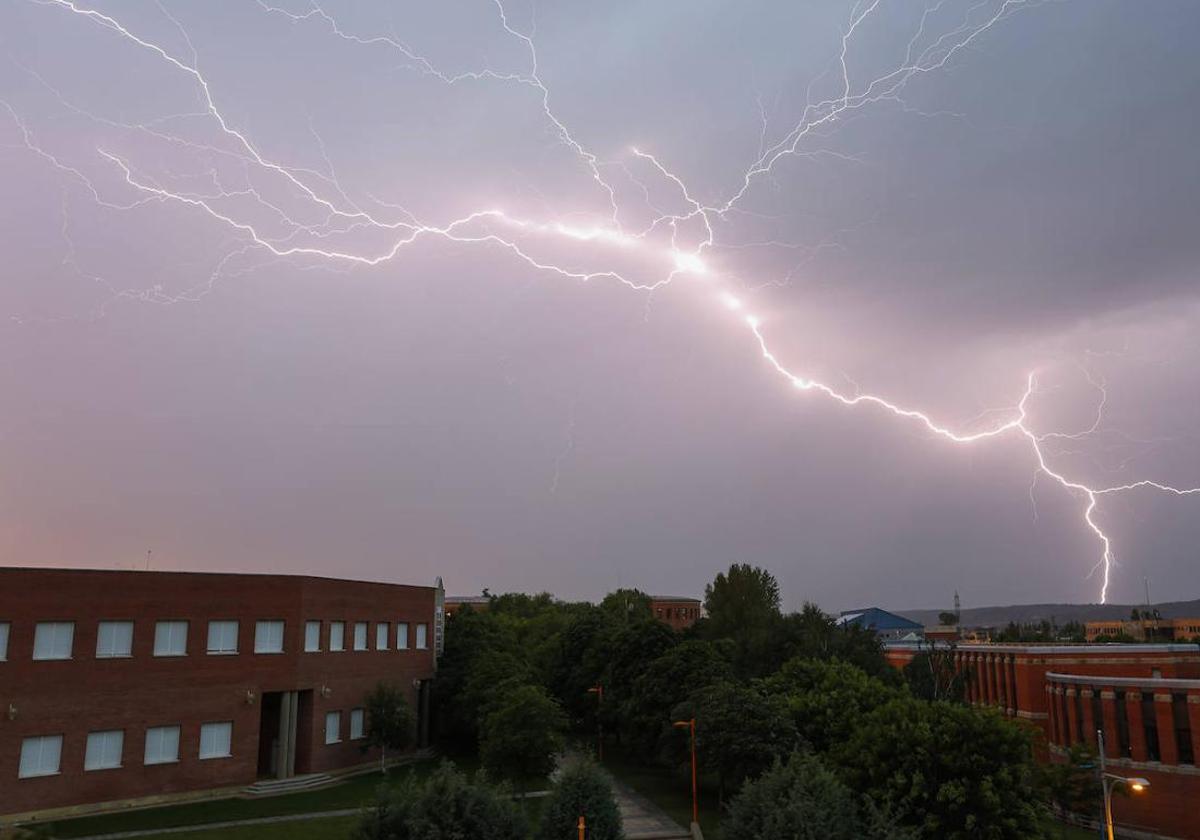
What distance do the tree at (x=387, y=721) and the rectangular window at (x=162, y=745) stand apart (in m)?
8.24

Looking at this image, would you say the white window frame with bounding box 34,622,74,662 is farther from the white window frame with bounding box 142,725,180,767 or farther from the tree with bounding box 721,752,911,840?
the tree with bounding box 721,752,911,840

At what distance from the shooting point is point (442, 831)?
18547 millimetres

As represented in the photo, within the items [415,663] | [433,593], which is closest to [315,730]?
[415,663]

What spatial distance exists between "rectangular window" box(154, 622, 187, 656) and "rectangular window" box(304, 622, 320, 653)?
4986 millimetres

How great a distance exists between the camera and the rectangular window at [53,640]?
95.5 ft

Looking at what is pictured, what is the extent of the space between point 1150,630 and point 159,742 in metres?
100

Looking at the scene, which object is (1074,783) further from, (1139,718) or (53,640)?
(53,640)

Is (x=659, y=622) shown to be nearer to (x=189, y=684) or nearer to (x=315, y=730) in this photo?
(x=315, y=730)

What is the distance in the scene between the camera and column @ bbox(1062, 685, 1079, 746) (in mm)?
39281

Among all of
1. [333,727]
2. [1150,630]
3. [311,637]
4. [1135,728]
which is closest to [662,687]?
[333,727]

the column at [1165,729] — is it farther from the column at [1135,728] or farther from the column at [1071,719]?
the column at [1071,719]

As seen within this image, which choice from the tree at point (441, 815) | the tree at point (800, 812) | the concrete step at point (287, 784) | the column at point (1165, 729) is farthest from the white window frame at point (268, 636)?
the column at point (1165, 729)

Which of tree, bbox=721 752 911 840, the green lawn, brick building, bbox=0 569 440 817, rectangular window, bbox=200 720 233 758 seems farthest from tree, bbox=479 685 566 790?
tree, bbox=721 752 911 840

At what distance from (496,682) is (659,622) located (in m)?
9.75
